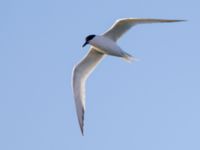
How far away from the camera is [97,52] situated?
1888 cm

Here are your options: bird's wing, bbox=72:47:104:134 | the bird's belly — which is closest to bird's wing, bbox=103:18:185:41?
the bird's belly

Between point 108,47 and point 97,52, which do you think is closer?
point 108,47

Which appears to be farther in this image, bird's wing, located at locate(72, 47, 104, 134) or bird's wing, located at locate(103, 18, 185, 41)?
bird's wing, located at locate(72, 47, 104, 134)

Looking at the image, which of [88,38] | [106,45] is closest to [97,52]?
[88,38]

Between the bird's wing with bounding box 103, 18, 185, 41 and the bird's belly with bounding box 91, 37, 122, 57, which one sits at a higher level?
the bird's wing with bounding box 103, 18, 185, 41

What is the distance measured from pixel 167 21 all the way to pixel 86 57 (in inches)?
159

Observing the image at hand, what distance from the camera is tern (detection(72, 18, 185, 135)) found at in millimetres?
17281

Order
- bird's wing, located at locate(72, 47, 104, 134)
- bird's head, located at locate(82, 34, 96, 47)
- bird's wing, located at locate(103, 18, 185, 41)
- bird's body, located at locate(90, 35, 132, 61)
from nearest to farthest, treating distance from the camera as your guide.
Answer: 1. bird's wing, located at locate(103, 18, 185, 41)
2. bird's body, located at locate(90, 35, 132, 61)
3. bird's head, located at locate(82, 34, 96, 47)
4. bird's wing, located at locate(72, 47, 104, 134)

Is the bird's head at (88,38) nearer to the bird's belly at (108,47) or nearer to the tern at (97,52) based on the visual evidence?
the tern at (97,52)

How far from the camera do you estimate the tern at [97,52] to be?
1728 cm

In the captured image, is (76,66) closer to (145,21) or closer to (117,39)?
(117,39)

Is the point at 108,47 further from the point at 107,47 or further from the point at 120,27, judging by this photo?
the point at 120,27

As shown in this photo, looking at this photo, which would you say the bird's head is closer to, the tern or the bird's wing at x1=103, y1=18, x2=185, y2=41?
the tern

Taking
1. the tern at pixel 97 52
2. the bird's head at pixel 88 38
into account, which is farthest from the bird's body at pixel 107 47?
the bird's head at pixel 88 38
